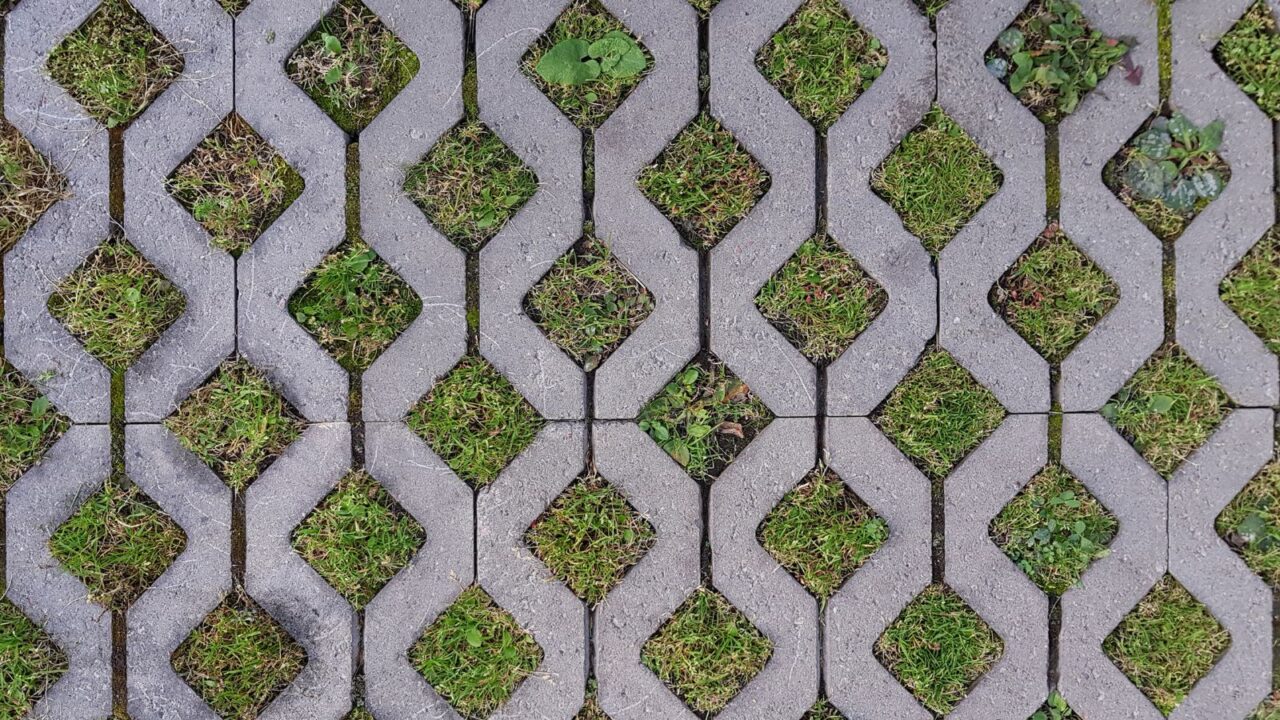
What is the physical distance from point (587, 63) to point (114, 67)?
116cm

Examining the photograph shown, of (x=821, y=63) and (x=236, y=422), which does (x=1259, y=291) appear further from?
(x=236, y=422)

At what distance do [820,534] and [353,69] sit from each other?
1611mm

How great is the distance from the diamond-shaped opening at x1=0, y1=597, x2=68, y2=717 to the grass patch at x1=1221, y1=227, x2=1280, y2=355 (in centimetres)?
303

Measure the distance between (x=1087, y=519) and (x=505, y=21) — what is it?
188cm

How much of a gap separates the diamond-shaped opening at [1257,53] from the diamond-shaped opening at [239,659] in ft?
8.95

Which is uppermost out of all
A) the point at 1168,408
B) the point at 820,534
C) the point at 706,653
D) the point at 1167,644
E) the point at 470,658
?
the point at 1168,408

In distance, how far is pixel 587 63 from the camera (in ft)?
7.14

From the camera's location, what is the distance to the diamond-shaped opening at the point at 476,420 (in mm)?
2182

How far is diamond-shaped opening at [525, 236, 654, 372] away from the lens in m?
2.19

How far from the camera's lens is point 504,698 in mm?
2193

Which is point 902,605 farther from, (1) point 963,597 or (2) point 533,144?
(2) point 533,144

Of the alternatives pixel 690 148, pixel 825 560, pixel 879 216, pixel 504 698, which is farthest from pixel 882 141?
pixel 504 698

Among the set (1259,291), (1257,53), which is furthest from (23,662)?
(1257,53)

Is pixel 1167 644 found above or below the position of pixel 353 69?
above
